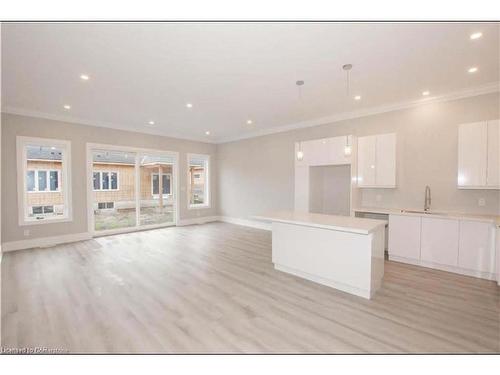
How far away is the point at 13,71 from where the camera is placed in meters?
3.17

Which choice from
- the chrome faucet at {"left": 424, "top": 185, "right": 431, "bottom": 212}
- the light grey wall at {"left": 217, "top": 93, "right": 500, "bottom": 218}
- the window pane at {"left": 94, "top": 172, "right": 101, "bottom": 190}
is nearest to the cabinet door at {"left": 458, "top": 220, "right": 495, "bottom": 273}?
the light grey wall at {"left": 217, "top": 93, "right": 500, "bottom": 218}

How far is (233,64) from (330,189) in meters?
4.03

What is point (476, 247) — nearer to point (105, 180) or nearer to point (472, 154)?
point (472, 154)

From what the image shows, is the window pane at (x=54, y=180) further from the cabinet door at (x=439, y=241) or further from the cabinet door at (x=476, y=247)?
the cabinet door at (x=476, y=247)

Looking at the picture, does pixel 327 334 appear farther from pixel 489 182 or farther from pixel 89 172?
pixel 89 172

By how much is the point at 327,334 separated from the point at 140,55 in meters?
3.67

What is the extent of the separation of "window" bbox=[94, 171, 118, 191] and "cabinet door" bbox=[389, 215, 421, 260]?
21.9ft


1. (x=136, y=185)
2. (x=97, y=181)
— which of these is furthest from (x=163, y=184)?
(x=97, y=181)

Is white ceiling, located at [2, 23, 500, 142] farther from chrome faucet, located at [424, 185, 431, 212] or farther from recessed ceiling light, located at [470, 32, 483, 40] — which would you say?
chrome faucet, located at [424, 185, 431, 212]

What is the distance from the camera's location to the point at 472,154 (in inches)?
146

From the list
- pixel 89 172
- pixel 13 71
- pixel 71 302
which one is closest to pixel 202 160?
pixel 89 172

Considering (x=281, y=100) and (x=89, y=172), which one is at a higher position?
(x=281, y=100)

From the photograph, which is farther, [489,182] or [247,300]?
[489,182]

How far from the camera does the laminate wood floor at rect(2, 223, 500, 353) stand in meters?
2.04
